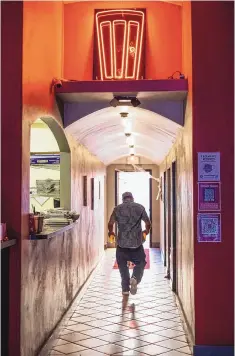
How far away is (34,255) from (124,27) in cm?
303

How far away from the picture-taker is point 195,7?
3.98 m

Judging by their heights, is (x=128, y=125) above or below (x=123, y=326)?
above

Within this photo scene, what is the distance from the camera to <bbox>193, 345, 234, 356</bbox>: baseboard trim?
3.81m

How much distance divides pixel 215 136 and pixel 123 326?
96.9 inches

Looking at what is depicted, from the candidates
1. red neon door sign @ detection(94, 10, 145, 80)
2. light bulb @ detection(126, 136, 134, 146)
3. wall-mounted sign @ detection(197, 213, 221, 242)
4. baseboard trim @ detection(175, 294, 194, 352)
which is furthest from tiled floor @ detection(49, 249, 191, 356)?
red neon door sign @ detection(94, 10, 145, 80)

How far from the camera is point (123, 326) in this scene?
4.93 m

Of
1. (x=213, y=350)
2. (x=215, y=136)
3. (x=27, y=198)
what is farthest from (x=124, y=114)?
(x=213, y=350)

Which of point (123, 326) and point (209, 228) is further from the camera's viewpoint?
point (123, 326)

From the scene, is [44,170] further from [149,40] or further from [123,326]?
[123,326]

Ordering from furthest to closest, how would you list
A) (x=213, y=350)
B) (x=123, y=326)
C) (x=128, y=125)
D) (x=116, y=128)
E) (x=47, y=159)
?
(x=116, y=128)
(x=128, y=125)
(x=47, y=159)
(x=123, y=326)
(x=213, y=350)

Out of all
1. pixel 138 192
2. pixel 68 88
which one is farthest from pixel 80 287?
pixel 138 192

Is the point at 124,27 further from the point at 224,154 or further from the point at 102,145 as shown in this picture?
the point at 102,145

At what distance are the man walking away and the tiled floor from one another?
285mm

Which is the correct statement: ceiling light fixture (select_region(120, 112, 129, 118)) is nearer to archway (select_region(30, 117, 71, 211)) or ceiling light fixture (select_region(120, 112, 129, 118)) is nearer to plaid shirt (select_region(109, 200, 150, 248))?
archway (select_region(30, 117, 71, 211))
